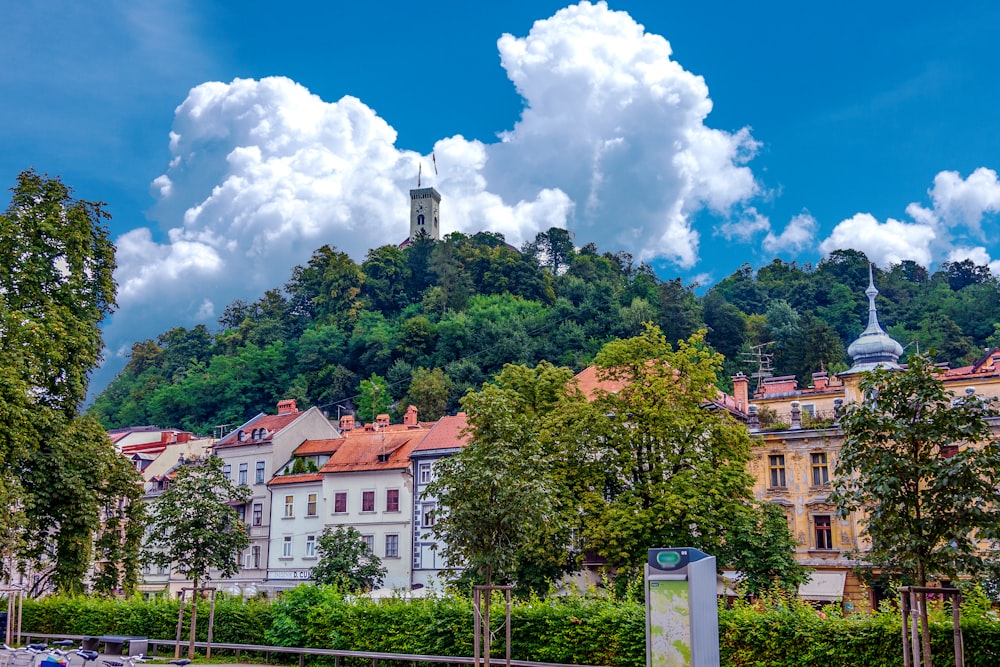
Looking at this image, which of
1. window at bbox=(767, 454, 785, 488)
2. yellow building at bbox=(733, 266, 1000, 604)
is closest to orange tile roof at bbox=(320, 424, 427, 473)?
yellow building at bbox=(733, 266, 1000, 604)

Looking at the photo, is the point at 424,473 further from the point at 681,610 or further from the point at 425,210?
the point at 425,210

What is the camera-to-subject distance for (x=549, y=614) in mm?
20734

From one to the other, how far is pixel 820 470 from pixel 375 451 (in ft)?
72.9

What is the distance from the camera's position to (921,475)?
14.5m

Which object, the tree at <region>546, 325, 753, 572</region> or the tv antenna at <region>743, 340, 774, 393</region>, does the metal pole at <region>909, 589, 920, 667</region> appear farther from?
the tv antenna at <region>743, 340, 774, 393</region>

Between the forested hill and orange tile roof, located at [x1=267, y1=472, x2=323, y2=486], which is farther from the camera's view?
the forested hill

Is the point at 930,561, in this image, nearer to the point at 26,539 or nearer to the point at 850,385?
the point at 26,539

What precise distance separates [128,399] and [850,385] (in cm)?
8774

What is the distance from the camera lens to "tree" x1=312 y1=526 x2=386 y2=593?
42781mm

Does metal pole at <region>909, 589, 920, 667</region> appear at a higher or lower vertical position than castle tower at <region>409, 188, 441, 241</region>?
lower

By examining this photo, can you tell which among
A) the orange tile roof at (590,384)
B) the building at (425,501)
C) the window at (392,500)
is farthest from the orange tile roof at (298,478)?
the orange tile roof at (590,384)

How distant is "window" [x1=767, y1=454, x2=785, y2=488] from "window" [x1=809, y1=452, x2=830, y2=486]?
49.0 inches

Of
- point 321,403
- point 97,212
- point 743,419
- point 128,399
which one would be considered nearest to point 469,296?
point 321,403

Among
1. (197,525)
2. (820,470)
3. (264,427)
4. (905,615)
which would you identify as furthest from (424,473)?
(905,615)
